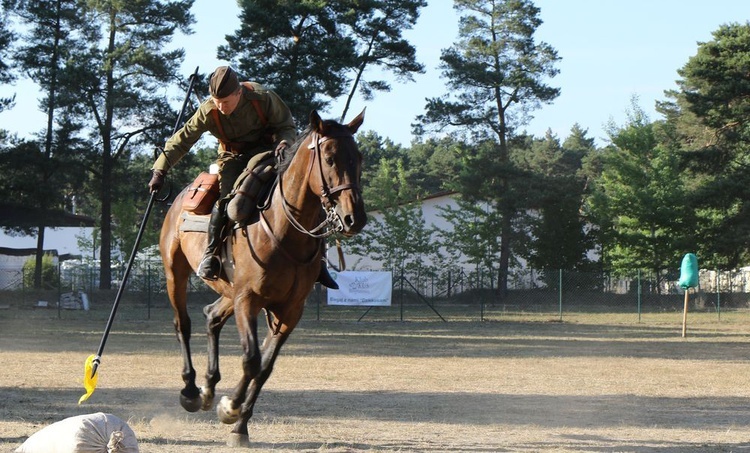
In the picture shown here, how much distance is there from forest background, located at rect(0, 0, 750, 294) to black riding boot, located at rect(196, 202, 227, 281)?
27319 mm

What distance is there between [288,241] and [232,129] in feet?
4.92

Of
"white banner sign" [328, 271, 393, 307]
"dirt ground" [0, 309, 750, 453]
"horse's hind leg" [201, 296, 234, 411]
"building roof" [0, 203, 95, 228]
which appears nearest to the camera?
"dirt ground" [0, 309, 750, 453]

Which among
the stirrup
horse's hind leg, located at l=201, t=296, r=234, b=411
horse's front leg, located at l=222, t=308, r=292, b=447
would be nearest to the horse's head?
the stirrup

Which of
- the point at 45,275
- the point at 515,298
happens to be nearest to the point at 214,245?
the point at 515,298

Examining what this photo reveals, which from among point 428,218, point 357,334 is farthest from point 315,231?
point 428,218

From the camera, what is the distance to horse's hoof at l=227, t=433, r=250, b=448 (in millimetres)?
8344

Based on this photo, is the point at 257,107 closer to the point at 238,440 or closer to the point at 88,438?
the point at 238,440

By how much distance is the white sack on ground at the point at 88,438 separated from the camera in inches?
231

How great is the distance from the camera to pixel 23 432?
880cm

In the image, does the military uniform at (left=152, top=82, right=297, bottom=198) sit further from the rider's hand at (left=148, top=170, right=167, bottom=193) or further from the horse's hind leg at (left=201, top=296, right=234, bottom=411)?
the horse's hind leg at (left=201, top=296, right=234, bottom=411)

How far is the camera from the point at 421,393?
13.4 metres

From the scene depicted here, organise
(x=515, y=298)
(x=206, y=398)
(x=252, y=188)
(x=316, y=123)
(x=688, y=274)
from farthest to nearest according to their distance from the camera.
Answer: (x=515, y=298) < (x=688, y=274) < (x=206, y=398) < (x=252, y=188) < (x=316, y=123)

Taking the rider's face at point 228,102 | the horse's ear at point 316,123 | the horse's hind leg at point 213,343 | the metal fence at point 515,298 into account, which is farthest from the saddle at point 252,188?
the metal fence at point 515,298

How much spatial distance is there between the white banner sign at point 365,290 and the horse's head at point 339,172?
1187 inches
